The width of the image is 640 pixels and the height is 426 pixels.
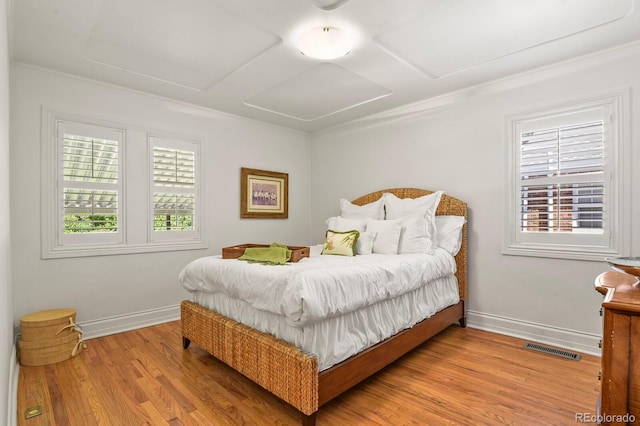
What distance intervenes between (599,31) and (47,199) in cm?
471

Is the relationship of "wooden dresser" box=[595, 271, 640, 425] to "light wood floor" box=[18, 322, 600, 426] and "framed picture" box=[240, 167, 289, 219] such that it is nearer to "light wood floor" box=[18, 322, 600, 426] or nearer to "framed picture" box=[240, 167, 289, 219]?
"light wood floor" box=[18, 322, 600, 426]

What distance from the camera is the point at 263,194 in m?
4.60

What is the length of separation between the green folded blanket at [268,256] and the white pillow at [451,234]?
5.78ft

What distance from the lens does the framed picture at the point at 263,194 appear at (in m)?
4.37

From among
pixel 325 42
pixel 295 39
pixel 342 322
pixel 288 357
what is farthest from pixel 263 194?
pixel 288 357

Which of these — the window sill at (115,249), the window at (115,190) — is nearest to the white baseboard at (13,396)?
the window sill at (115,249)

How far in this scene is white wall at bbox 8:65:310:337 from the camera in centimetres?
284

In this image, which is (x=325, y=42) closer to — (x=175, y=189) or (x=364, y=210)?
(x=364, y=210)

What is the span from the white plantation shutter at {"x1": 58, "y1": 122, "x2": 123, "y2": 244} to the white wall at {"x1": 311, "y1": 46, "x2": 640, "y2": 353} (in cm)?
293

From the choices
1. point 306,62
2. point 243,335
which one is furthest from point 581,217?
point 243,335

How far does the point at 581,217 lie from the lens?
9.17ft

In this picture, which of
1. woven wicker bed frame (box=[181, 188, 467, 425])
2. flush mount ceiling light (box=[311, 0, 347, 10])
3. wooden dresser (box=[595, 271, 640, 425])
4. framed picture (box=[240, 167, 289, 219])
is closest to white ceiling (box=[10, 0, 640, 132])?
flush mount ceiling light (box=[311, 0, 347, 10])

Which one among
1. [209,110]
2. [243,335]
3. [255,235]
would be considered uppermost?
[209,110]

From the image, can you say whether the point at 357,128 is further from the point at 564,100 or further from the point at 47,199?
the point at 47,199
